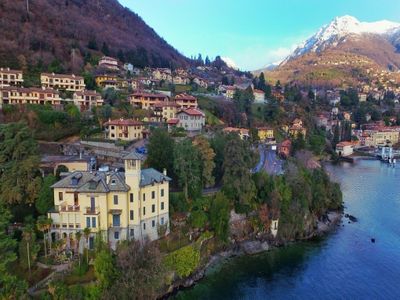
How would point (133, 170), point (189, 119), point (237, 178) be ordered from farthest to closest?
1. point (189, 119)
2. point (237, 178)
3. point (133, 170)

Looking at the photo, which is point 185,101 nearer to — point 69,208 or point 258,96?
point 258,96

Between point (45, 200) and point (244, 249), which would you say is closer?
point (45, 200)

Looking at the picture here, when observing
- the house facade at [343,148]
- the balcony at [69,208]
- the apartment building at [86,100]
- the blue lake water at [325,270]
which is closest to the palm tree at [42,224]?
the balcony at [69,208]

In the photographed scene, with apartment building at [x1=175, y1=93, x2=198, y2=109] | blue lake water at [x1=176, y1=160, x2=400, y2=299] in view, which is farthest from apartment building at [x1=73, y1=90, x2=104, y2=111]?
blue lake water at [x1=176, y1=160, x2=400, y2=299]

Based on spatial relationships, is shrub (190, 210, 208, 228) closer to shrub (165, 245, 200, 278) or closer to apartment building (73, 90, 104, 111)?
shrub (165, 245, 200, 278)

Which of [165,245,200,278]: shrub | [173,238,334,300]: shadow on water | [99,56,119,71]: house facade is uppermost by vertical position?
[99,56,119,71]: house facade

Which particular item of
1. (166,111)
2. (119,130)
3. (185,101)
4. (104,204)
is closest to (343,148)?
(185,101)
